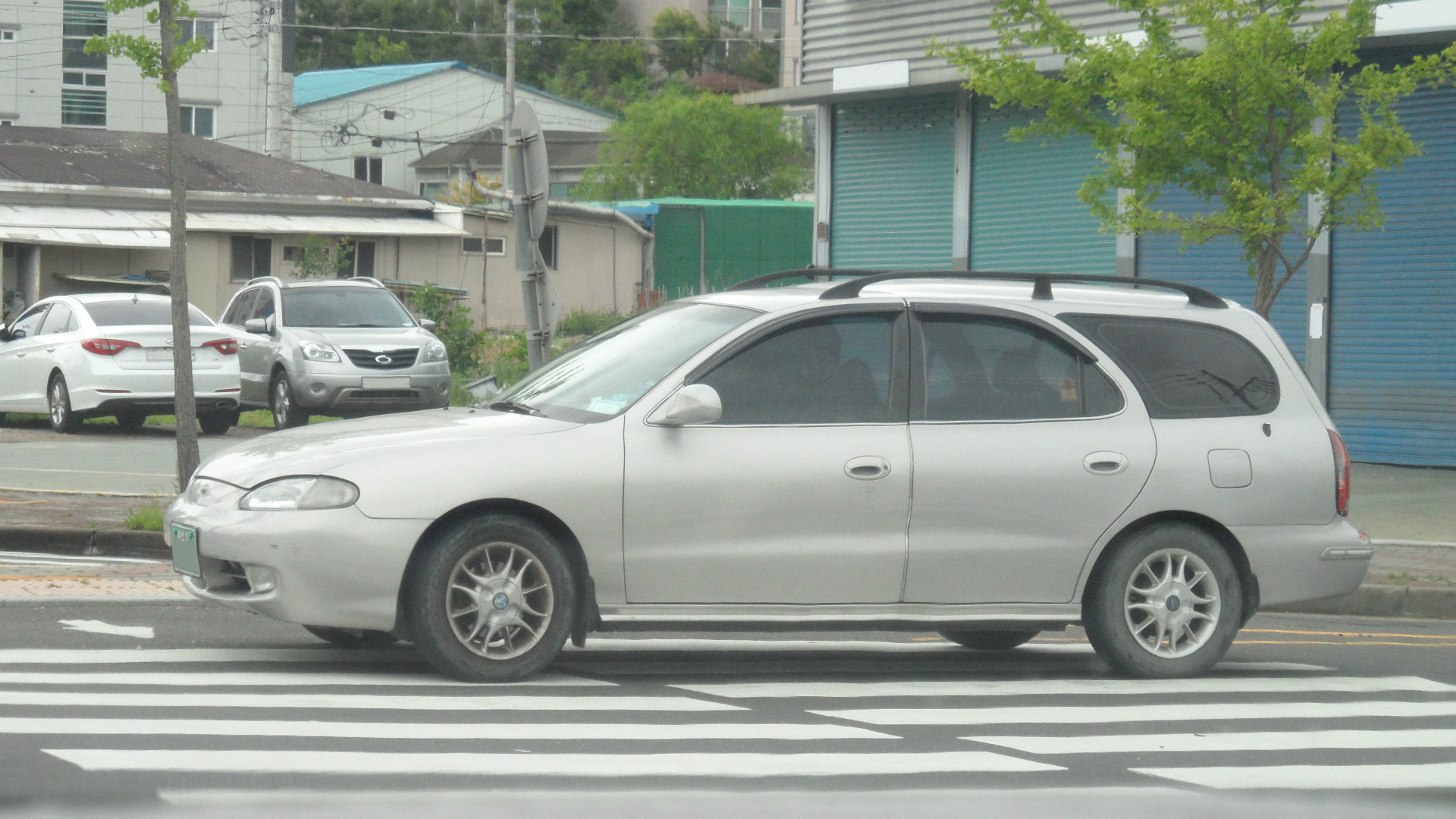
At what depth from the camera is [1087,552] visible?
25.2 ft

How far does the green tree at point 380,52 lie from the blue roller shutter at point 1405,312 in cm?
8144

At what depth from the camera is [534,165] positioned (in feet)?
41.0

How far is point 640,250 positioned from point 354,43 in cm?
4931

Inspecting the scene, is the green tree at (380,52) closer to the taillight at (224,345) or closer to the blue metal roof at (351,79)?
the blue metal roof at (351,79)

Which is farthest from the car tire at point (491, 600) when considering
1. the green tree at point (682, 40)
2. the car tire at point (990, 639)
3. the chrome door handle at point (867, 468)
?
the green tree at point (682, 40)

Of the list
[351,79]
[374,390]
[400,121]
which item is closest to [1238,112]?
[374,390]

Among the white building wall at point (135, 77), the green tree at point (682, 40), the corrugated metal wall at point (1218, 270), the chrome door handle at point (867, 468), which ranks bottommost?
the chrome door handle at point (867, 468)

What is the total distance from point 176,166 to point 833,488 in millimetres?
7284

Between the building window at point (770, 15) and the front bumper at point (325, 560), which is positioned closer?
the front bumper at point (325, 560)

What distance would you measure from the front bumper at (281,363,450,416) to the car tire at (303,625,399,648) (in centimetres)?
1360

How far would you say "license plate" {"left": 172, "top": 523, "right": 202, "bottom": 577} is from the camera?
723 centimetres

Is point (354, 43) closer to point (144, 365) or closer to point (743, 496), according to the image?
point (144, 365)

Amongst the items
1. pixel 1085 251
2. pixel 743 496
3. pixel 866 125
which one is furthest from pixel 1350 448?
pixel 743 496

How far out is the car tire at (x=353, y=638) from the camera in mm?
8016
